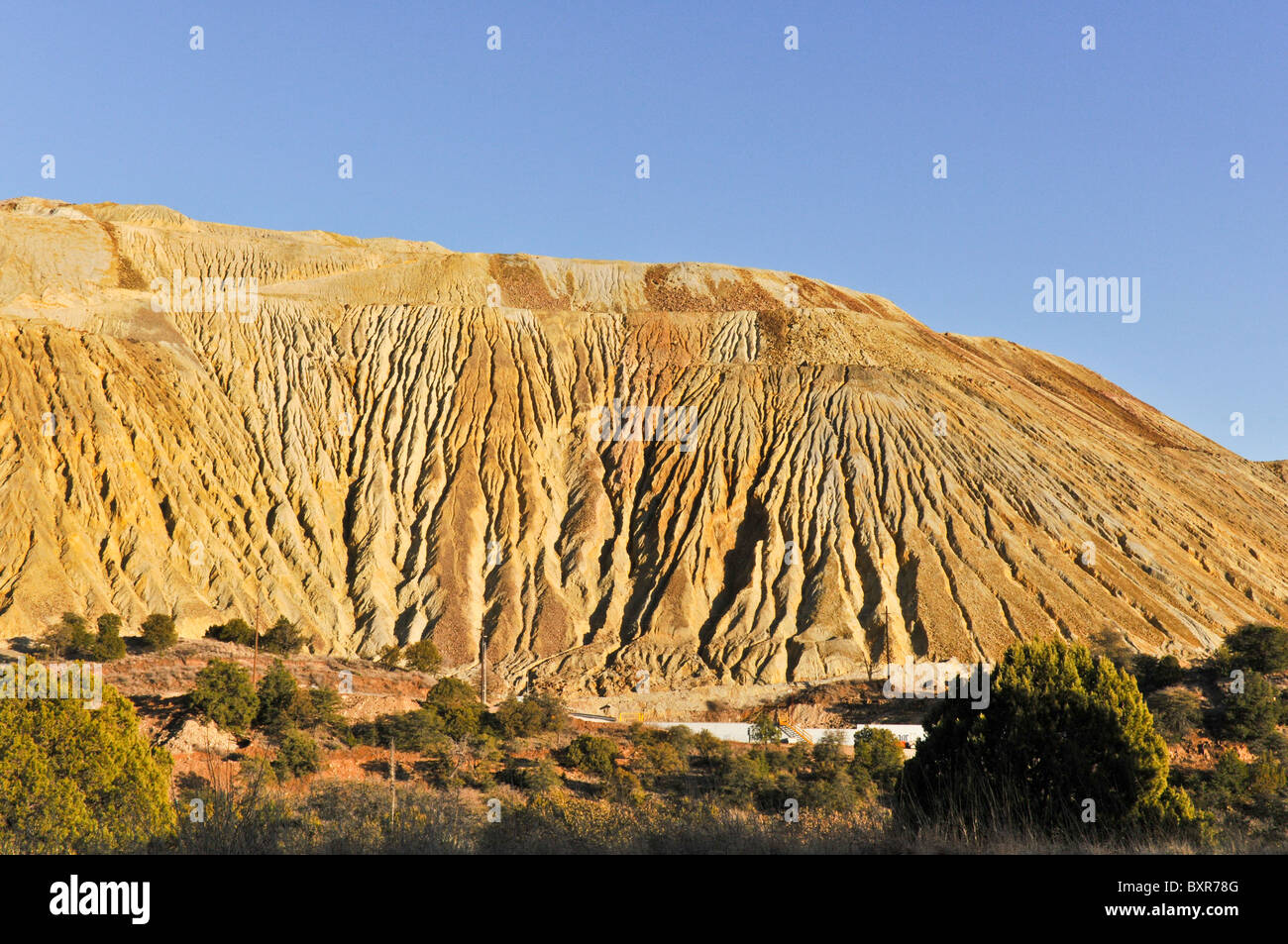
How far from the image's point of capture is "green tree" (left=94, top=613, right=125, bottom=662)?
41219mm

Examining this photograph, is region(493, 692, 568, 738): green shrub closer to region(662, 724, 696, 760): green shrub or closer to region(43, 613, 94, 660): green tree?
region(662, 724, 696, 760): green shrub

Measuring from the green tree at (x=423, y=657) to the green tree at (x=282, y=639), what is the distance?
499 centimetres

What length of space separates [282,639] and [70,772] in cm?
2790

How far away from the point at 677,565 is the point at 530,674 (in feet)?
32.3

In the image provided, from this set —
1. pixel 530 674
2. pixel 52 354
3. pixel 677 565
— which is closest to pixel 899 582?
pixel 677 565

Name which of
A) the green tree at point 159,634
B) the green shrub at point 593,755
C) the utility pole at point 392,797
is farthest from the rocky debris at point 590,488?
the utility pole at point 392,797

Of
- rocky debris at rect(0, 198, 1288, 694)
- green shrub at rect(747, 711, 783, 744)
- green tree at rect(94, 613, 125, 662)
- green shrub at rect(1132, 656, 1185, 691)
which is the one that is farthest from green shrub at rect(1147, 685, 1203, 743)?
→ green tree at rect(94, 613, 125, 662)

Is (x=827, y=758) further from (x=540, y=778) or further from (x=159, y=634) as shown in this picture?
(x=159, y=634)

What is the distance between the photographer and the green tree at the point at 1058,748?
17516 millimetres

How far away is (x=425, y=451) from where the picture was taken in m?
65.9

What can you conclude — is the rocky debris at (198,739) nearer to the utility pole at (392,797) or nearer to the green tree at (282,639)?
the utility pole at (392,797)

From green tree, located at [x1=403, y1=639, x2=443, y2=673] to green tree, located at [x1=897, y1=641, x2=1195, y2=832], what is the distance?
3434 centimetres

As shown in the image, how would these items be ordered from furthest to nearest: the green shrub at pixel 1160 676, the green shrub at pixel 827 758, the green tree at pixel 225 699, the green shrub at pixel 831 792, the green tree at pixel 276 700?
the green shrub at pixel 1160 676
the green shrub at pixel 827 758
the green tree at pixel 276 700
the green tree at pixel 225 699
the green shrub at pixel 831 792
